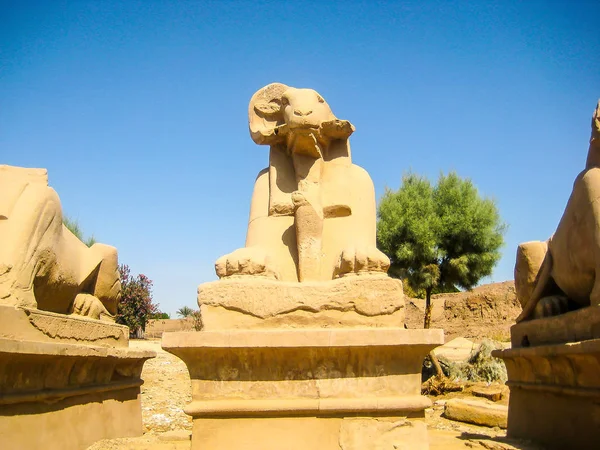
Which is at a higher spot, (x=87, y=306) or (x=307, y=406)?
(x=87, y=306)

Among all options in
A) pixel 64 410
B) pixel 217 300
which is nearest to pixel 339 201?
pixel 217 300

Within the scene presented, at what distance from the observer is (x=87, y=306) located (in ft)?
16.8

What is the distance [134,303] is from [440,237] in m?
12.6

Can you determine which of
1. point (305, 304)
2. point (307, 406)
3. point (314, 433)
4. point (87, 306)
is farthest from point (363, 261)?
point (87, 306)

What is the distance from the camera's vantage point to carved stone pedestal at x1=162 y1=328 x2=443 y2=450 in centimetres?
317

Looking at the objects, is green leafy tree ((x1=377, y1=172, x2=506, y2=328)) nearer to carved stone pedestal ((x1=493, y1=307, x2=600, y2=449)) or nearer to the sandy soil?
the sandy soil

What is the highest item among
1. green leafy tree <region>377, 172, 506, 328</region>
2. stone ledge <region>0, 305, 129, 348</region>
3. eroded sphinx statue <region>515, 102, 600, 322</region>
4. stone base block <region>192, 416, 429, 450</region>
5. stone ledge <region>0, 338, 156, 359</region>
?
green leafy tree <region>377, 172, 506, 328</region>

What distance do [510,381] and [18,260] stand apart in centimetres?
439

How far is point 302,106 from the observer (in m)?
4.05

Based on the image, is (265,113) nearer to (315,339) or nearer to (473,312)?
(315,339)

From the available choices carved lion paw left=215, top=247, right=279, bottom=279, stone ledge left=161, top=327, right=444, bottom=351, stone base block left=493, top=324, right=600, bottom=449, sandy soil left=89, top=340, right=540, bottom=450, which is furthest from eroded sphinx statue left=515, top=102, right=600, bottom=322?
carved lion paw left=215, top=247, right=279, bottom=279

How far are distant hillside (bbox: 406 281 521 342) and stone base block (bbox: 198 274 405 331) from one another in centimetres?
1480

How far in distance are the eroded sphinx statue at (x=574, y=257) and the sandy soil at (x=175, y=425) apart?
120 cm

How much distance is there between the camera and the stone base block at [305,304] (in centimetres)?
334
